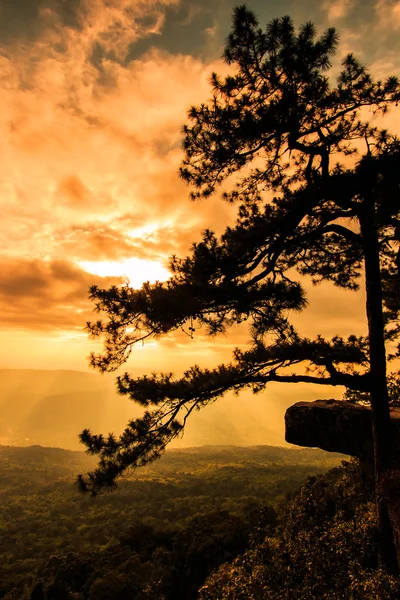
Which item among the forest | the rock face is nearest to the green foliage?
the forest

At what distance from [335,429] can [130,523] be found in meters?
60.1

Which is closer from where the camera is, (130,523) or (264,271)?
(264,271)

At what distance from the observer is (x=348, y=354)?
525cm

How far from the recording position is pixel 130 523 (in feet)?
179

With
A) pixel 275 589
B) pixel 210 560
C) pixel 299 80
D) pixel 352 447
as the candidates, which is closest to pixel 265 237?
pixel 299 80

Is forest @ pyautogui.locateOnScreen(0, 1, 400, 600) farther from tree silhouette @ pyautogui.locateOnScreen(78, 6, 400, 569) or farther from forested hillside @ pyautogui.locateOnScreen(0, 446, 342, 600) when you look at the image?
forested hillside @ pyautogui.locateOnScreen(0, 446, 342, 600)

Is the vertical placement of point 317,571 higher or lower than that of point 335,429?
lower

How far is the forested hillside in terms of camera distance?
51.4 ft

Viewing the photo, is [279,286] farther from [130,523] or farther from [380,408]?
[130,523]

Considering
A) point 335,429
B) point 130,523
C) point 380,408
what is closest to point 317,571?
point 380,408

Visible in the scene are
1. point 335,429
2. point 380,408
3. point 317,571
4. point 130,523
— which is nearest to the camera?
point 380,408

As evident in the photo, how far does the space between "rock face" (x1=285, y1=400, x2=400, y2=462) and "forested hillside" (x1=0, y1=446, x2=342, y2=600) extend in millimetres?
5252

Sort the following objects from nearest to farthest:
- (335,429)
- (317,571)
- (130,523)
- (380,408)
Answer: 1. (380,408)
2. (317,571)
3. (335,429)
4. (130,523)

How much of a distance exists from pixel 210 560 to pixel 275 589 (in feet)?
33.0
